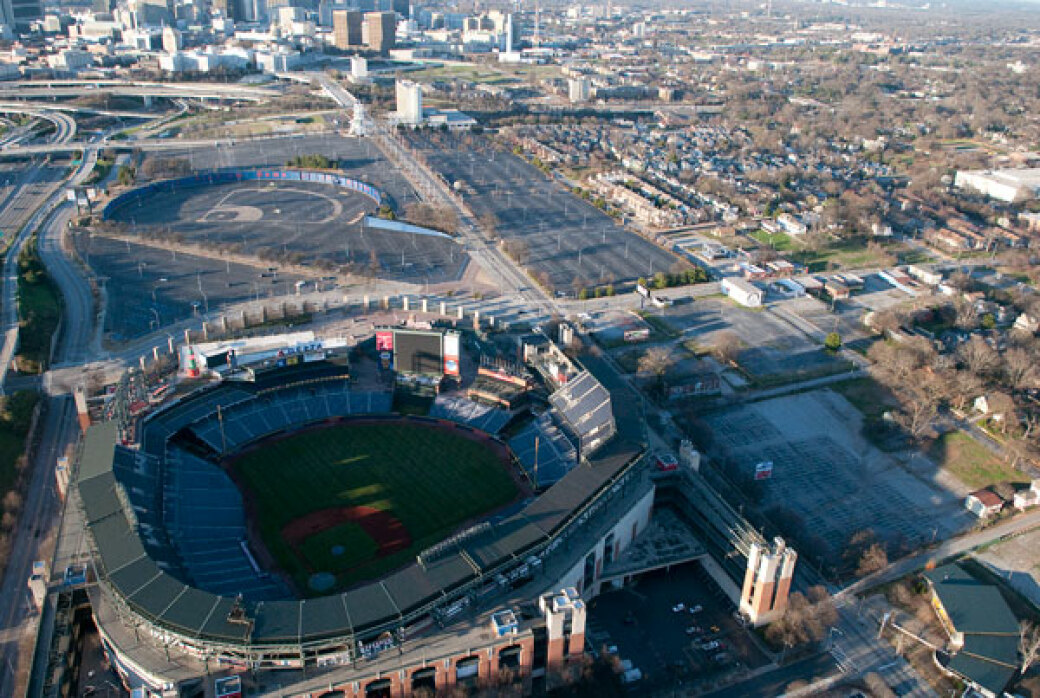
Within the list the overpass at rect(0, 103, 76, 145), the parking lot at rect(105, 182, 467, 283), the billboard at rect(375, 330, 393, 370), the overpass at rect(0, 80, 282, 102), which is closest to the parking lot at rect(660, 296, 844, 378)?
the parking lot at rect(105, 182, 467, 283)

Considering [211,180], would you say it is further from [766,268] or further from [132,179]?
[766,268]

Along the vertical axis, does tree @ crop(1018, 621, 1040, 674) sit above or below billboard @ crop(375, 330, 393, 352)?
below

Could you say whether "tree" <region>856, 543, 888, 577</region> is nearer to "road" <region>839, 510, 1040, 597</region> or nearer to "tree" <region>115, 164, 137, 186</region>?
"road" <region>839, 510, 1040, 597</region>

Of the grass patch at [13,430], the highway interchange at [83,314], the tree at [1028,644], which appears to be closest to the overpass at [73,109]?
the highway interchange at [83,314]

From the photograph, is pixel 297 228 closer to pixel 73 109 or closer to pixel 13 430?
pixel 13 430

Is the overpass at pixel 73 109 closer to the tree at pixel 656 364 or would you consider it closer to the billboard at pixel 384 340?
the billboard at pixel 384 340
